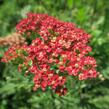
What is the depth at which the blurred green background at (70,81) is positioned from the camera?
5.34 m

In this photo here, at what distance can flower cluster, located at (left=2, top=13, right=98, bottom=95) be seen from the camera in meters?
4.21

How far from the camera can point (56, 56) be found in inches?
170

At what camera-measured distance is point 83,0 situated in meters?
8.16

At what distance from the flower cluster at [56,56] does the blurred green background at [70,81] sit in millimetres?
441

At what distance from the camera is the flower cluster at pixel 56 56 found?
421 cm

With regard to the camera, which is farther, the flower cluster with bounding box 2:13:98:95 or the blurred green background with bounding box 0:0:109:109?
the blurred green background with bounding box 0:0:109:109

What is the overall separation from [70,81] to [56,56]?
496 millimetres

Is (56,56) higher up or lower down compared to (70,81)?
higher up

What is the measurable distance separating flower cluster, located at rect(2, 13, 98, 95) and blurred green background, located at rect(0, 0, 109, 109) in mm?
441

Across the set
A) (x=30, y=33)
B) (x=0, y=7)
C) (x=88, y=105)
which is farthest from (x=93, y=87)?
(x=0, y=7)

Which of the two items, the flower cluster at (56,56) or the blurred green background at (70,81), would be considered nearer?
the flower cluster at (56,56)

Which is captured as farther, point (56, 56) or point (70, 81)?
point (70, 81)

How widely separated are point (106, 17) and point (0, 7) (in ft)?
7.50

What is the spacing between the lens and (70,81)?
185 inches
